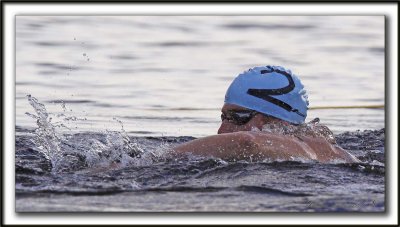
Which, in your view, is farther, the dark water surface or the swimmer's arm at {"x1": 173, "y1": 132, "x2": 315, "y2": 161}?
the swimmer's arm at {"x1": 173, "y1": 132, "x2": 315, "y2": 161}

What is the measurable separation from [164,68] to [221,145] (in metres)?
7.19

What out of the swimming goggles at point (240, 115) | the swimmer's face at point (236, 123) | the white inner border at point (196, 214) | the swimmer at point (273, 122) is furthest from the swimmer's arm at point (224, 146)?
the white inner border at point (196, 214)

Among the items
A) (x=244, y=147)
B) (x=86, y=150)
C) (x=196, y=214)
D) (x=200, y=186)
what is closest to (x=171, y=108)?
(x=86, y=150)

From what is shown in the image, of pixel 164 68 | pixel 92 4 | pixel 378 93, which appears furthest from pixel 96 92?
pixel 92 4

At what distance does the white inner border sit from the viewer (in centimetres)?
649

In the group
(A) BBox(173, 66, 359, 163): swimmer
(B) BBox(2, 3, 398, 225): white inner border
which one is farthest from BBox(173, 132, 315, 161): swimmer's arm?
(B) BBox(2, 3, 398, 225): white inner border

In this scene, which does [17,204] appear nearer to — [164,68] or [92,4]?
[92,4]

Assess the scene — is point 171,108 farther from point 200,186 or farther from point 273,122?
point 200,186

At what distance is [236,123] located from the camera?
858cm

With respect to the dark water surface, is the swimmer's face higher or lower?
higher

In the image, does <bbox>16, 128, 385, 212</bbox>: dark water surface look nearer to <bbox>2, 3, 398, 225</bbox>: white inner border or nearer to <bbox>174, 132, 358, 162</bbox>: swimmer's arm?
<bbox>174, 132, 358, 162</bbox>: swimmer's arm

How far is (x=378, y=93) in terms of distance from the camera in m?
14.1

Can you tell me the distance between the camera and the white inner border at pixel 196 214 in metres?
6.49

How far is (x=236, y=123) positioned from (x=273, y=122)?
0.30 m
